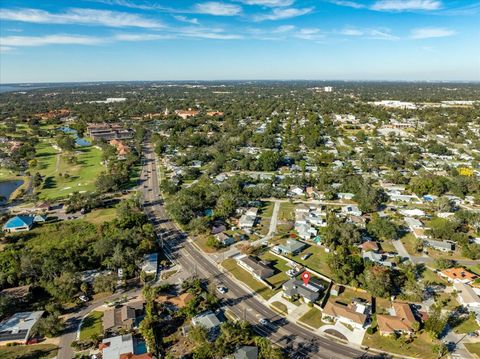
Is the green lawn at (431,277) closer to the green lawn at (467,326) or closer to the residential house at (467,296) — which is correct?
the residential house at (467,296)

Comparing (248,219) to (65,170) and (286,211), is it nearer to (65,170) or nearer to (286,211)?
(286,211)

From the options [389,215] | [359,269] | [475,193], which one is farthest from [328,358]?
A: [475,193]

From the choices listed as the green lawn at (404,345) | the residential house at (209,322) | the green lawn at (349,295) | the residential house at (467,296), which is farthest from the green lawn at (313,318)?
the residential house at (467,296)

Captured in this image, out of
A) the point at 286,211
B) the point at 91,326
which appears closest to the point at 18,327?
the point at 91,326

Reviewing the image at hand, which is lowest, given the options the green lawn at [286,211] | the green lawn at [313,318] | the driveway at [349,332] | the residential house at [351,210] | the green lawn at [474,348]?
the green lawn at [474,348]

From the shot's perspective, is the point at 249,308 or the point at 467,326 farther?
the point at 249,308

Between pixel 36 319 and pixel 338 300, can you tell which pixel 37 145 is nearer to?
pixel 36 319
